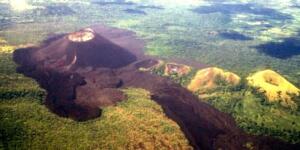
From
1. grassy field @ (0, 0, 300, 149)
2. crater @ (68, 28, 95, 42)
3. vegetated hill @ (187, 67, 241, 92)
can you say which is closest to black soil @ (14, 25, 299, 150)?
crater @ (68, 28, 95, 42)

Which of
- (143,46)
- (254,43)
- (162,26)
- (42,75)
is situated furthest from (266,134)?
(162,26)

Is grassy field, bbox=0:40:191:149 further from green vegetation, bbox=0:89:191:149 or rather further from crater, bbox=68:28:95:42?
crater, bbox=68:28:95:42

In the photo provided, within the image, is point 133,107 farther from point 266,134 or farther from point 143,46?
point 143,46

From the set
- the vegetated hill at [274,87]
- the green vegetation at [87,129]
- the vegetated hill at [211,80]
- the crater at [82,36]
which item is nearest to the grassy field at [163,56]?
the green vegetation at [87,129]

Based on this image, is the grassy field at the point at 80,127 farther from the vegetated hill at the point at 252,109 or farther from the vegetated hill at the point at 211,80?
the vegetated hill at the point at 211,80

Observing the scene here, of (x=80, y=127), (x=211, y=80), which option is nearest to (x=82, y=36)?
(x=211, y=80)

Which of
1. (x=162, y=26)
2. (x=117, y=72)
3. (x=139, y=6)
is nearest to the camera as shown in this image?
(x=117, y=72)
